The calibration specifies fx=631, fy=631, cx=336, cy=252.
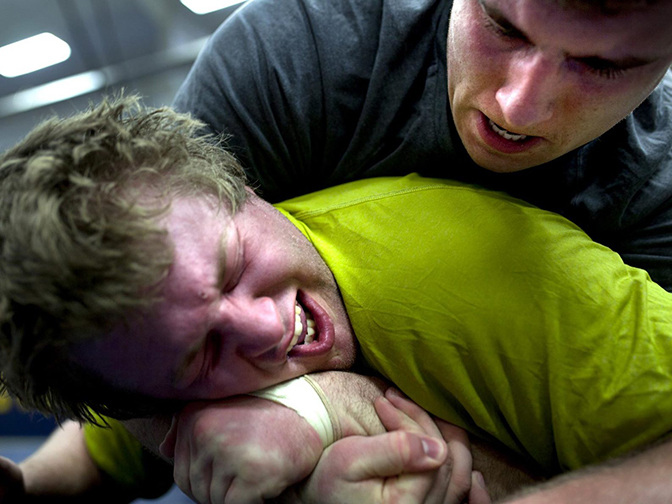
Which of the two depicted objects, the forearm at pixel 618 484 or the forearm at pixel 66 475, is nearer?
the forearm at pixel 618 484

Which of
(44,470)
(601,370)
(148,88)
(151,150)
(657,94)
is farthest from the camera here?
(148,88)

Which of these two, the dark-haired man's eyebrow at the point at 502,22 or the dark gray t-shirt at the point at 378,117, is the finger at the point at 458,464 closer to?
the dark gray t-shirt at the point at 378,117

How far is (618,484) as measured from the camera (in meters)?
0.79

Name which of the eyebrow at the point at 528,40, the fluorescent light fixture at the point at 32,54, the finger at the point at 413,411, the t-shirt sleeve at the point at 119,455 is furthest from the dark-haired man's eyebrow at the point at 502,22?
the fluorescent light fixture at the point at 32,54

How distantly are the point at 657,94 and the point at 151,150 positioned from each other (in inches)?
37.2

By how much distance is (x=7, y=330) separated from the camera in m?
0.88

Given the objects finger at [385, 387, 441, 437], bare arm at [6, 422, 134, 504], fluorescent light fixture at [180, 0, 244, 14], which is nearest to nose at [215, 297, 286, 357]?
finger at [385, 387, 441, 437]

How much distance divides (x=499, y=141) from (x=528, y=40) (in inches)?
6.5

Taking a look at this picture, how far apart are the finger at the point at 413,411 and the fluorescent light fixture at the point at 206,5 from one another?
6.57ft

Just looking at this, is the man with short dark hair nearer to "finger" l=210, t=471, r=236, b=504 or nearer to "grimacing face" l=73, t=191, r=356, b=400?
"grimacing face" l=73, t=191, r=356, b=400

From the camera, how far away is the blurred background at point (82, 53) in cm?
253

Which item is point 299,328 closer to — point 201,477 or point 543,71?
point 201,477

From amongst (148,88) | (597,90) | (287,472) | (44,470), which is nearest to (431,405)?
(287,472)

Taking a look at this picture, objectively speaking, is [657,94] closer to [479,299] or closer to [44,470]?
[479,299]
